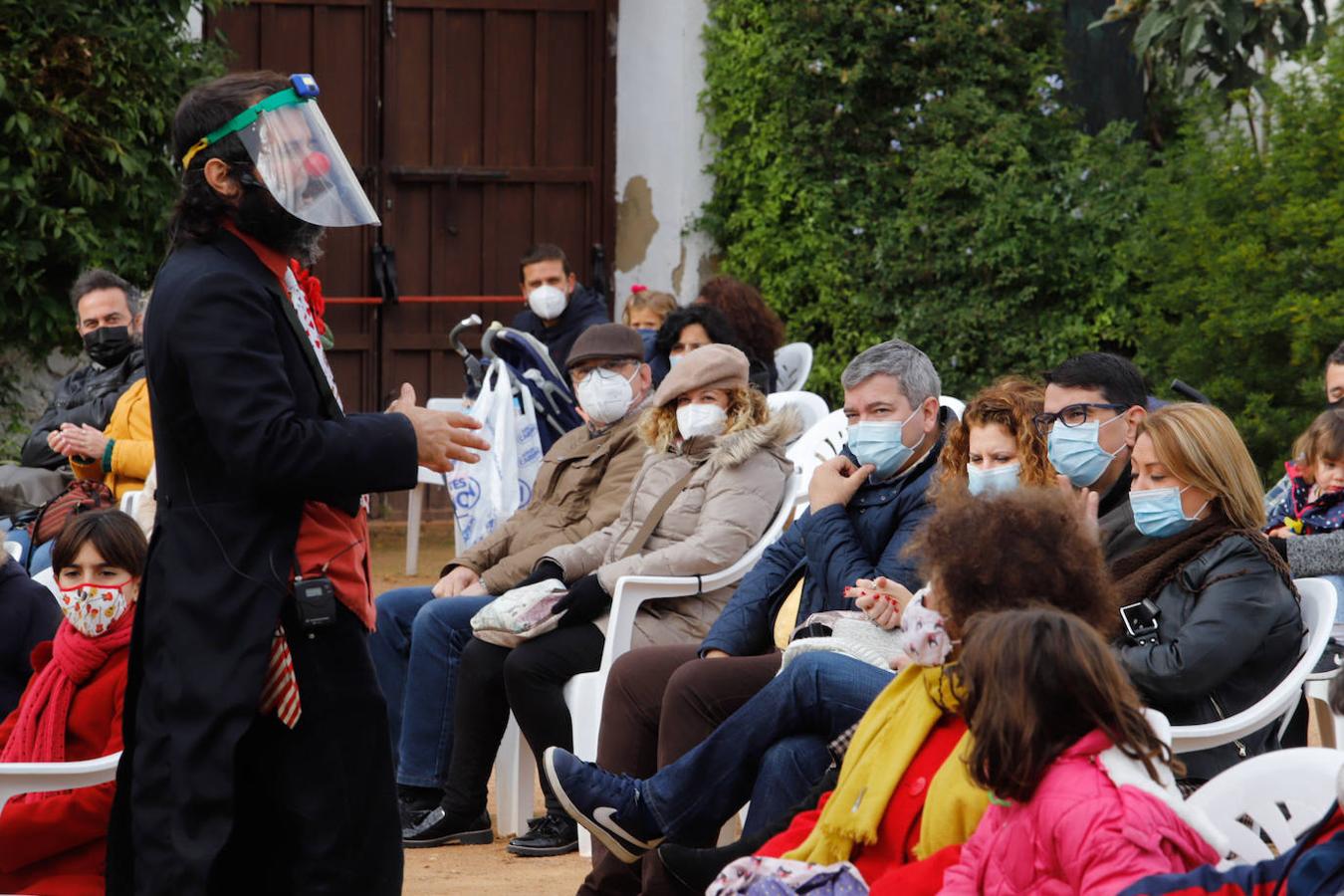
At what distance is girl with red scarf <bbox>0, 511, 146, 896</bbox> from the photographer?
3883 millimetres

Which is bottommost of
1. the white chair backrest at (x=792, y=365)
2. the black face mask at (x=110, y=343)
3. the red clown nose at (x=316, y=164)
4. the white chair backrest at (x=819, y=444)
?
the white chair backrest at (x=819, y=444)

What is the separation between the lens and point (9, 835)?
3.87 m

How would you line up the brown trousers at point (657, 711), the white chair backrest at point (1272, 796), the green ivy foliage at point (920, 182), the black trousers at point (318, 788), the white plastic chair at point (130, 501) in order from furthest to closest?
the green ivy foliage at point (920, 182) < the white plastic chair at point (130, 501) < the brown trousers at point (657, 711) < the black trousers at point (318, 788) < the white chair backrest at point (1272, 796)

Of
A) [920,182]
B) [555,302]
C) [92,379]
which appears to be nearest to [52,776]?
[92,379]

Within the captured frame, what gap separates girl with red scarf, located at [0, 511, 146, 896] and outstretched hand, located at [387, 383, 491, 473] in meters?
1.18

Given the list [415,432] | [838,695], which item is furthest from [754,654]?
[415,432]

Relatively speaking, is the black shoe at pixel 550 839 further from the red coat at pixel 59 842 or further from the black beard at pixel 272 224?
the black beard at pixel 272 224

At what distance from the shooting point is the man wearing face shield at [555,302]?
831cm

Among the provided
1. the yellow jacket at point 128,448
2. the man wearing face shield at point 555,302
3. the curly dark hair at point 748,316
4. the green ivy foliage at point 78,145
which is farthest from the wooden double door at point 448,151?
the yellow jacket at point 128,448

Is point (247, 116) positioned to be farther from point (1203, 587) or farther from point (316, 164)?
point (1203, 587)

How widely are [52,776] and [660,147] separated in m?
7.18

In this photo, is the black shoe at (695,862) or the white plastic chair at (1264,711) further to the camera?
the black shoe at (695,862)

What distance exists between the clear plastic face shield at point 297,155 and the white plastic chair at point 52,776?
1.34 meters

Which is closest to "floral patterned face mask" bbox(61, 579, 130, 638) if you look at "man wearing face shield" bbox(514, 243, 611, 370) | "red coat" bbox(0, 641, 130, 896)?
"red coat" bbox(0, 641, 130, 896)
